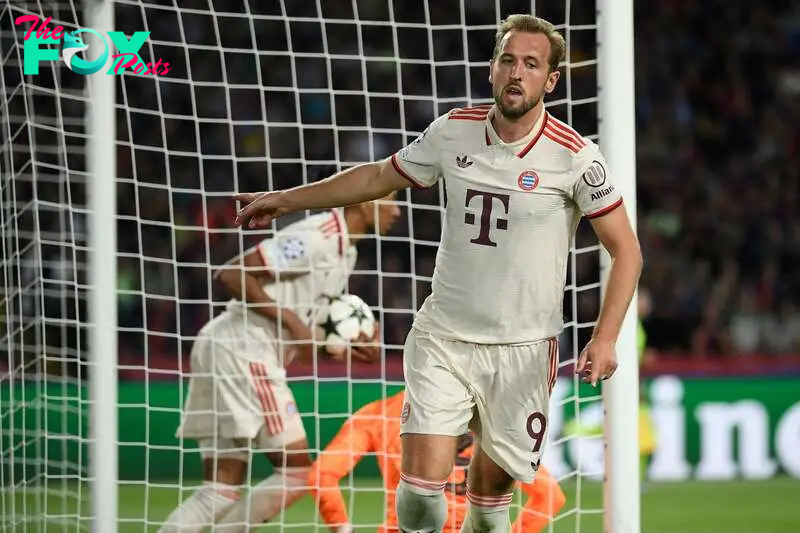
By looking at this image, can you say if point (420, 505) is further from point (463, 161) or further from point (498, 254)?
point (463, 161)

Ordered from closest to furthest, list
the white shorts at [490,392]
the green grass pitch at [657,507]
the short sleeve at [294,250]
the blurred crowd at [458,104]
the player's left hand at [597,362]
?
the player's left hand at [597,362], the white shorts at [490,392], the short sleeve at [294,250], the green grass pitch at [657,507], the blurred crowd at [458,104]

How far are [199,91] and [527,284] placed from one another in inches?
359

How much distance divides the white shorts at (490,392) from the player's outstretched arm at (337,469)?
1.29 m

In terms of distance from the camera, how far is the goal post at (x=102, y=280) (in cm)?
567

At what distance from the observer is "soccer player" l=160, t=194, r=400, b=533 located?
5.76m

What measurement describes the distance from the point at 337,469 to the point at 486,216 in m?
1.75

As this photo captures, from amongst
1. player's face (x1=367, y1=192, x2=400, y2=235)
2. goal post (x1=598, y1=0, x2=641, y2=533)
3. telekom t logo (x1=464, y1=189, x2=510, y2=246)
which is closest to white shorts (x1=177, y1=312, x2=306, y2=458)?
player's face (x1=367, y1=192, x2=400, y2=235)

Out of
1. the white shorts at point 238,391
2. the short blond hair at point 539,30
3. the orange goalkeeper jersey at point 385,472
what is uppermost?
the short blond hair at point 539,30

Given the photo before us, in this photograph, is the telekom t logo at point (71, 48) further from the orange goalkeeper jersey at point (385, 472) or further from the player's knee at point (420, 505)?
the player's knee at point (420, 505)

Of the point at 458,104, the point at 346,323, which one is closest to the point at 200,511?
the point at 346,323

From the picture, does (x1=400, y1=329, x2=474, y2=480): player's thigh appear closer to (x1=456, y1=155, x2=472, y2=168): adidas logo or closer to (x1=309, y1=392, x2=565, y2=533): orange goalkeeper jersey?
(x1=456, y1=155, x2=472, y2=168): adidas logo


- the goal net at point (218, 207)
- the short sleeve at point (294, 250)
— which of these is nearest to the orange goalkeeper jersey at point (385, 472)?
the short sleeve at point (294, 250)

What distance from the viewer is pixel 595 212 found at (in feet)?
13.4

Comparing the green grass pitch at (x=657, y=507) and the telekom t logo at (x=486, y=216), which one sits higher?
the telekom t logo at (x=486, y=216)
